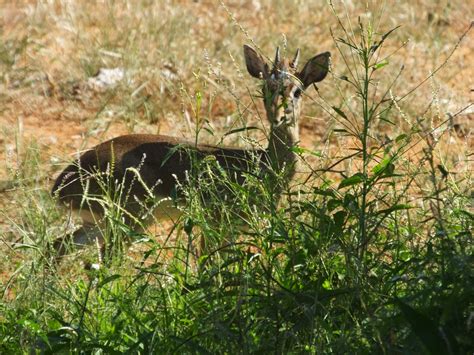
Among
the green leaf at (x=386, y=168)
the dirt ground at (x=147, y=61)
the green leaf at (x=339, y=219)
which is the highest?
the green leaf at (x=386, y=168)

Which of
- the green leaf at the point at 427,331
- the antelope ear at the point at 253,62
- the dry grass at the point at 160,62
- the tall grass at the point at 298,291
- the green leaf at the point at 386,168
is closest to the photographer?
the green leaf at the point at 427,331

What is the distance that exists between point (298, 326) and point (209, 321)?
31cm

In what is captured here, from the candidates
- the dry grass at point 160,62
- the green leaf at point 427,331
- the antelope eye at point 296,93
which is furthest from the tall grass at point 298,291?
the dry grass at point 160,62

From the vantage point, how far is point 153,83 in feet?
26.9

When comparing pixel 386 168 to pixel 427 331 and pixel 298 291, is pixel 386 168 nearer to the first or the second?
pixel 298 291

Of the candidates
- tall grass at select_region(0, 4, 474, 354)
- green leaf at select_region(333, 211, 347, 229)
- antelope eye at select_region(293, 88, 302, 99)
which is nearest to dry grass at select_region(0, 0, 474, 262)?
antelope eye at select_region(293, 88, 302, 99)

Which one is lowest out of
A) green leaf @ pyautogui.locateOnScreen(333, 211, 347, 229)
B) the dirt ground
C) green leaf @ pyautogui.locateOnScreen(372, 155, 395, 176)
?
the dirt ground

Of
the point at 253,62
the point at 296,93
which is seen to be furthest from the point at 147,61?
the point at 296,93

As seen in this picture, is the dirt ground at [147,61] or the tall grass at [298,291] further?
the dirt ground at [147,61]

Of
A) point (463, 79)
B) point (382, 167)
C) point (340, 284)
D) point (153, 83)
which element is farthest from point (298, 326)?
point (463, 79)

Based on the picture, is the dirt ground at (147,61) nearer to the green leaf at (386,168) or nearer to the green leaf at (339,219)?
the green leaf at (339,219)

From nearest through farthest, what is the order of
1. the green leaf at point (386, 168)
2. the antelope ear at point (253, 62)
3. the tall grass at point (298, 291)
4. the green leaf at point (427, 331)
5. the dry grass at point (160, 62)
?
the green leaf at point (427, 331), the tall grass at point (298, 291), the green leaf at point (386, 168), the antelope ear at point (253, 62), the dry grass at point (160, 62)

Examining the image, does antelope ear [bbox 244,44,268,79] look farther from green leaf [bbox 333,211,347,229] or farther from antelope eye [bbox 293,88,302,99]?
green leaf [bbox 333,211,347,229]

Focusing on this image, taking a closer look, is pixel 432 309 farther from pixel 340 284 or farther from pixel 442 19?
pixel 442 19
